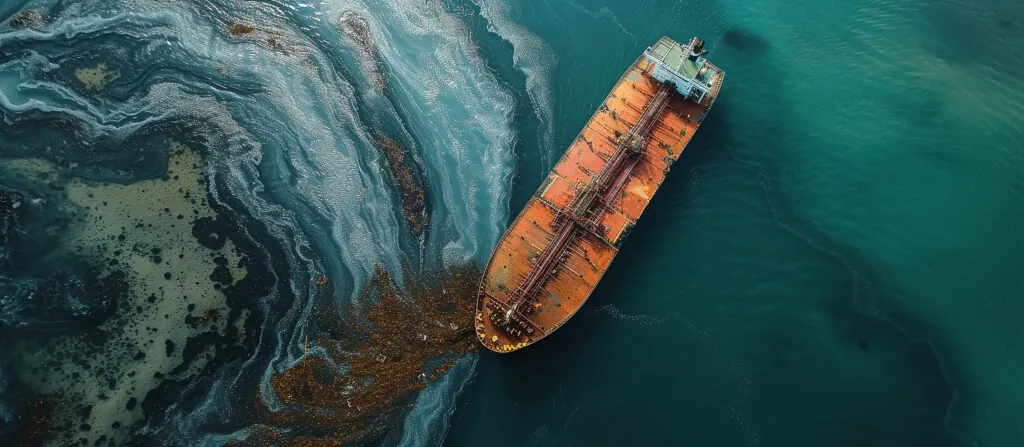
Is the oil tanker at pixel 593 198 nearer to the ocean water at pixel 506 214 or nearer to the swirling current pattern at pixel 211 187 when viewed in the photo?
the ocean water at pixel 506 214

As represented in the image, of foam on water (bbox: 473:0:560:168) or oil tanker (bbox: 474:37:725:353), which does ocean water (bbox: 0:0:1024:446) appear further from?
oil tanker (bbox: 474:37:725:353)

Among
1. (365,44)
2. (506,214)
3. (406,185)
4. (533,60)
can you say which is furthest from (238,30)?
(506,214)

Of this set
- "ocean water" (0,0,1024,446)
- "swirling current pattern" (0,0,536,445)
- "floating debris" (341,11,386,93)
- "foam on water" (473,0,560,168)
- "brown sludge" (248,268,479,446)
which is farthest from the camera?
"floating debris" (341,11,386,93)

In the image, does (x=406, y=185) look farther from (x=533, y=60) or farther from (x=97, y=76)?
(x=97, y=76)

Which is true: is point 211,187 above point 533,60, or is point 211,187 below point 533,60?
below

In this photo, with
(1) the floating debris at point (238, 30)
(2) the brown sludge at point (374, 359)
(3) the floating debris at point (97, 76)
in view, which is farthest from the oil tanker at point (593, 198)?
(3) the floating debris at point (97, 76)

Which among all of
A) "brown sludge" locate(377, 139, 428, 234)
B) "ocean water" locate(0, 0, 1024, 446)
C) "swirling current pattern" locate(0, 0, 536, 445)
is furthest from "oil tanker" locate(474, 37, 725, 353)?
"brown sludge" locate(377, 139, 428, 234)
